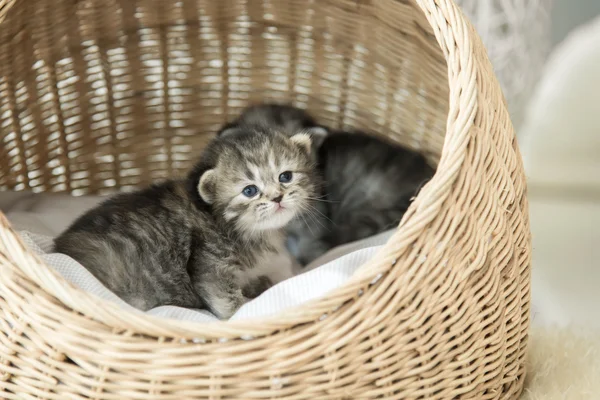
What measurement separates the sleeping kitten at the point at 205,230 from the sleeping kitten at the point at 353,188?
0.25 m

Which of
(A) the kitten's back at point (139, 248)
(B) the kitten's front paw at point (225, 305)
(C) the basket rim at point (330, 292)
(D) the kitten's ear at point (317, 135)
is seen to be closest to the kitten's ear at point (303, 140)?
(D) the kitten's ear at point (317, 135)

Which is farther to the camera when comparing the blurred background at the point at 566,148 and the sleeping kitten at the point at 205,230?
the blurred background at the point at 566,148

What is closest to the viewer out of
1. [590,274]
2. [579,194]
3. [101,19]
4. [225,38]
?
[101,19]

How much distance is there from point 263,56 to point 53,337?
4.80 feet

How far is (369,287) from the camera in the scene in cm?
126

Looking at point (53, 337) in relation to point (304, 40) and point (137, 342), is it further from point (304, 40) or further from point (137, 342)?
point (304, 40)

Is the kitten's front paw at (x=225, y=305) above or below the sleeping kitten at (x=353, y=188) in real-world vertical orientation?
below

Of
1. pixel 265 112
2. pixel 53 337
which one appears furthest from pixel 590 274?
pixel 53 337

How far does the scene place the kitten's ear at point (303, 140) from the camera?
196cm

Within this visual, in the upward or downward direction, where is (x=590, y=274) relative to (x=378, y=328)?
downward

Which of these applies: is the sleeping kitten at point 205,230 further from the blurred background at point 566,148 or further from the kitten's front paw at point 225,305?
the blurred background at point 566,148

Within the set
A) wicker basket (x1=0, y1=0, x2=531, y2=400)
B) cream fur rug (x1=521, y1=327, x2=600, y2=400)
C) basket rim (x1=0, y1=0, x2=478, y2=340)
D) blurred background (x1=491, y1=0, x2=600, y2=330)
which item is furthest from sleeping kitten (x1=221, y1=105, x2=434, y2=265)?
blurred background (x1=491, y1=0, x2=600, y2=330)

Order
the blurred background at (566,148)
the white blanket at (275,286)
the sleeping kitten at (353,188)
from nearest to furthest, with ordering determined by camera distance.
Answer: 1. the white blanket at (275,286)
2. the sleeping kitten at (353,188)
3. the blurred background at (566,148)

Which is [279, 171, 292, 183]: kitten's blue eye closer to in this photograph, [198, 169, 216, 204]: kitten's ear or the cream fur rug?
[198, 169, 216, 204]: kitten's ear
